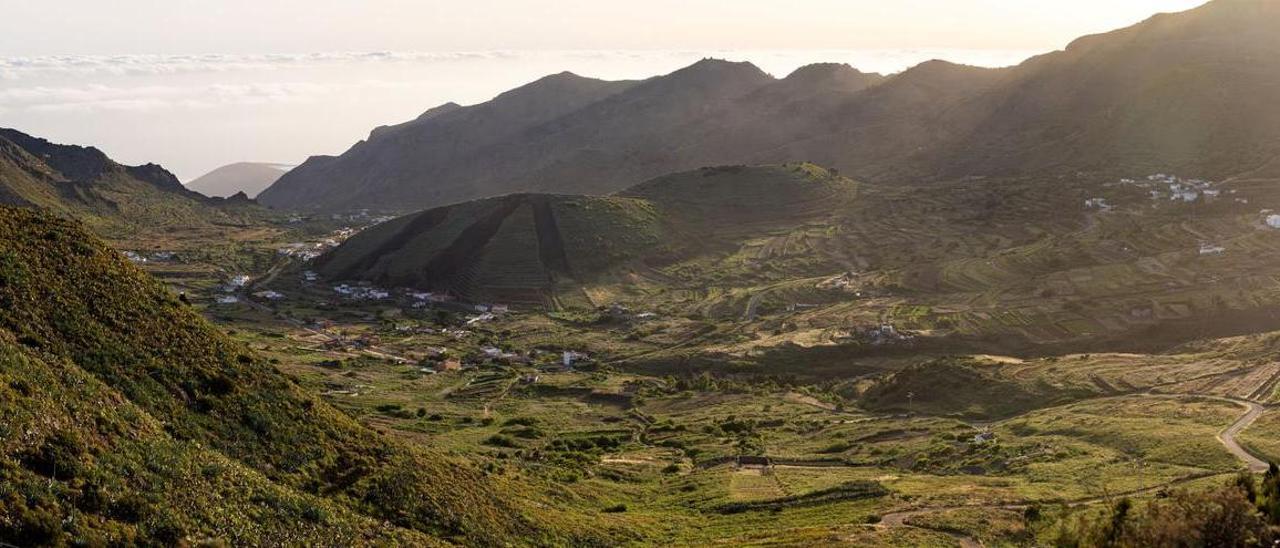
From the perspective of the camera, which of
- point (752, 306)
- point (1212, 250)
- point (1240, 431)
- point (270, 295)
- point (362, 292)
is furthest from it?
point (362, 292)

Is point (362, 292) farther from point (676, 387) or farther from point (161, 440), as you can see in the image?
point (161, 440)

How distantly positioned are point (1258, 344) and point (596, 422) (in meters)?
69.1

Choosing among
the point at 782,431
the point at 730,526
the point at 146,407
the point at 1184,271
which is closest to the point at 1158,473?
the point at 730,526

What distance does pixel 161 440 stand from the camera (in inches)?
1258

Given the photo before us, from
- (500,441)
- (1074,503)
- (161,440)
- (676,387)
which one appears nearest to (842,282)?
(676,387)

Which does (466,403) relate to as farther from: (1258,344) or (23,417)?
(1258,344)

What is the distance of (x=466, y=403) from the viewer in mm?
97500

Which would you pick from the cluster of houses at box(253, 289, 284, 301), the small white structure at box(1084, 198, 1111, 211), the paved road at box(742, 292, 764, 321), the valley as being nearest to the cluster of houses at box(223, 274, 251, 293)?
the valley

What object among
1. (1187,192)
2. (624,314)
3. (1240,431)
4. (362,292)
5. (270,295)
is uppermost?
(1187,192)

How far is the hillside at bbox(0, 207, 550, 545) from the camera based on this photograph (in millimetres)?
26250

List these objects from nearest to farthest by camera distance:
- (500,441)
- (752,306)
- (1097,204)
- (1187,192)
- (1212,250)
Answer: (500,441), (1212,250), (752,306), (1097,204), (1187,192)

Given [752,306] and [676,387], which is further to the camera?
[752,306]

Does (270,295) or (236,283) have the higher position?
(236,283)

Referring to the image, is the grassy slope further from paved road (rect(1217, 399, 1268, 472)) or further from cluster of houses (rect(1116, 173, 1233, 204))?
cluster of houses (rect(1116, 173, 1233, 204))
